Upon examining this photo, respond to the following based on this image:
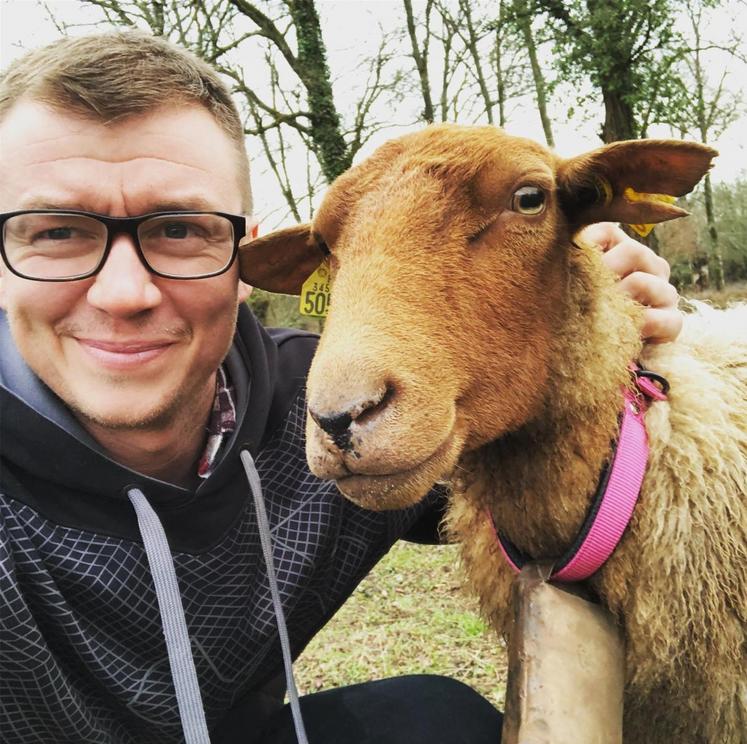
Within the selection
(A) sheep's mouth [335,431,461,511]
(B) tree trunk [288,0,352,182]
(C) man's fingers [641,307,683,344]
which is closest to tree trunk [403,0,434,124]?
(B) tree trunk [288,0,352,182]

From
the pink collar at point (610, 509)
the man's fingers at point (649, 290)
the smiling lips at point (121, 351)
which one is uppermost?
the smiling lips at point (121, 351)

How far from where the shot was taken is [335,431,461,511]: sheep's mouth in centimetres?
135

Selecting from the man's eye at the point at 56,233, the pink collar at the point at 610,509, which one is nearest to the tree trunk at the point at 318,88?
the man's eye at the point at 56,233

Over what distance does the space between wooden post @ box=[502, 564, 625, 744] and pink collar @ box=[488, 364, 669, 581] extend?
66mm

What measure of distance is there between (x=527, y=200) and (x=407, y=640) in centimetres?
336

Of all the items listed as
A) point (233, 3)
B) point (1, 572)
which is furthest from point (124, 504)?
point (233, 3)

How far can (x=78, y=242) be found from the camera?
1.76 m

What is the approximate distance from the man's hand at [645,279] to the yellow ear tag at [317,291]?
84cm

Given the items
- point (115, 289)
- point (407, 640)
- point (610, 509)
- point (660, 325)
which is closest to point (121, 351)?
point (115, 289)

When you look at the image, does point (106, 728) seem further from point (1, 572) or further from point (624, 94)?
point (624, 94)

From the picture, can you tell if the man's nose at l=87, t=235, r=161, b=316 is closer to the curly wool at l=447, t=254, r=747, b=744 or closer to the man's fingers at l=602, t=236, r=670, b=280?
the curly wool at l=447, t=254, r=747, b=744

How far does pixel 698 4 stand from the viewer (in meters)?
9.46

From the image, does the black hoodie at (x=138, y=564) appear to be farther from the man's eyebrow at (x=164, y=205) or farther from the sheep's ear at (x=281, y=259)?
the man's eyebrow at (x=164, y=205)

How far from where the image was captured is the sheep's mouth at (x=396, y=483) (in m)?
1.35
